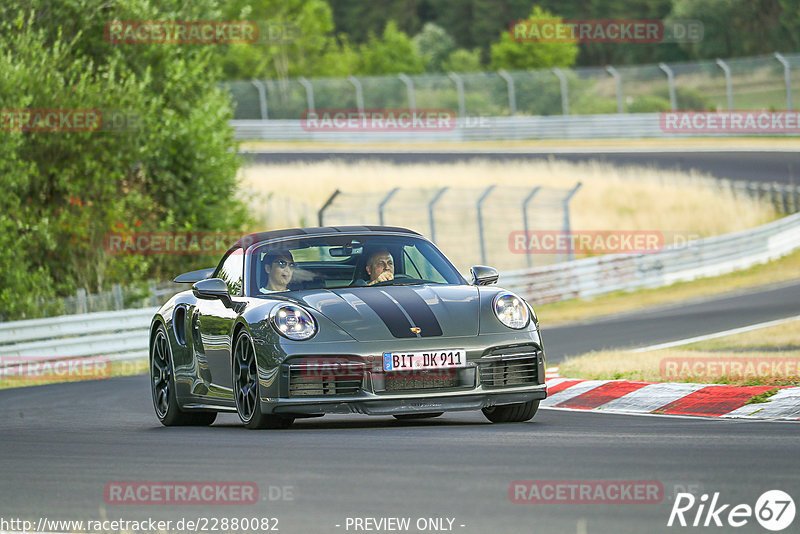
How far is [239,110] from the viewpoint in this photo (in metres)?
54.5

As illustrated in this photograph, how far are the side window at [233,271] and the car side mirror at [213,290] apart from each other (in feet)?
0.32

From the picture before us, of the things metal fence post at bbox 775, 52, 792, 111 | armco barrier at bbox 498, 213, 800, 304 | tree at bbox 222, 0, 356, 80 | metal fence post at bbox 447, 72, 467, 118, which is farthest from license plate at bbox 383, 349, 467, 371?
tree at bbox 222, 0, 356, 80

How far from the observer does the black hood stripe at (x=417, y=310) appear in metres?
8.66

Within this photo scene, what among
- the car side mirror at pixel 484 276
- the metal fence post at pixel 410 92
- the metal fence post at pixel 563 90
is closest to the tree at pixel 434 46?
the metal fence post at pixel 410 92

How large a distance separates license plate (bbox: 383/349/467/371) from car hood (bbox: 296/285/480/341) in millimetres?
114

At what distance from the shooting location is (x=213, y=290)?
9656 millimetres

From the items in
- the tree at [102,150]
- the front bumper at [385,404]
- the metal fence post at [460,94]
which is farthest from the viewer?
the metal fence post at [460,94]

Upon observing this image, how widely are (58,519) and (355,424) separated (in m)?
3.93

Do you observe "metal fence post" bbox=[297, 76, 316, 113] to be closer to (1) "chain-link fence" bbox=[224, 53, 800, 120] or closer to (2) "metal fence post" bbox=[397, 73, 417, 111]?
(1) "chain-link fence" bbox=[224, 53, 800, 120]

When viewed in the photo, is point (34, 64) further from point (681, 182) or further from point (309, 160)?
point (309, 160)

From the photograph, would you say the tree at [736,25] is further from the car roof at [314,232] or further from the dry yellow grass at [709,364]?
the car roof at [314,232]

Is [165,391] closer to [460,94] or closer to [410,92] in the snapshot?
[410,92]

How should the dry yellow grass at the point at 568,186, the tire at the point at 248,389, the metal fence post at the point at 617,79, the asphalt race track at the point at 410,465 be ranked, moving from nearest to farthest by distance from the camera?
1. the asphalt race track at the point at 410,465
2. the tire at the point at 248,389
3. the dry yellow grass at the point at 568,186
4. the metal fence post at the point at 617,79

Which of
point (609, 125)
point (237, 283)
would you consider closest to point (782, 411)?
point (237, 283)
